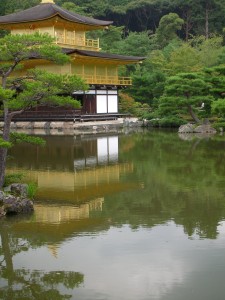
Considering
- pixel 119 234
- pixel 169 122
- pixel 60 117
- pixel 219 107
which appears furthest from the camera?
pixel 169 122

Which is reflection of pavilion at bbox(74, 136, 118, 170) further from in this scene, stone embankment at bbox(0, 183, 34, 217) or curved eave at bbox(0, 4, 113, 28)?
curved eave at bbox(0, 4, 113, 28)

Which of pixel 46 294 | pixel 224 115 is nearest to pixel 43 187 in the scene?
pixel 46 294

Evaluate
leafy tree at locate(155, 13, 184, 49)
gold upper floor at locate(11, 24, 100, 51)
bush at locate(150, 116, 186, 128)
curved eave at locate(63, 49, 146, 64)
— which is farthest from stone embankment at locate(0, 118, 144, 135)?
leafy tree at locate(155, 13, 184, 49)

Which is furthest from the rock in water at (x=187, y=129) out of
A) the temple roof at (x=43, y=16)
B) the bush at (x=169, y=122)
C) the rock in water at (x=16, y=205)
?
the rock in water at (x=16, y=205)

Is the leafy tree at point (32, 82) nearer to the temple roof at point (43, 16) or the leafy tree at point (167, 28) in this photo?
the temple roof at point (43, 16)

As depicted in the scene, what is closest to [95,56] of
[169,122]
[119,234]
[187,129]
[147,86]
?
[169,122]

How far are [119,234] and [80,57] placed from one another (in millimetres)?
24613

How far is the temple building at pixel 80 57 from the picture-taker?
33156 mm

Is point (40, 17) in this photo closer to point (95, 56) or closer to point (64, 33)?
point (64, 33)

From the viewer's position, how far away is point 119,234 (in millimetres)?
8656

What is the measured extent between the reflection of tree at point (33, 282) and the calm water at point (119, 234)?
0.01 m

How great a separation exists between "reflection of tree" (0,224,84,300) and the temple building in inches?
1023

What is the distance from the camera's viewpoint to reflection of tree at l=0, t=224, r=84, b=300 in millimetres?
6258

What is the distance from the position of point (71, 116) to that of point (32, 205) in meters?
22.2
